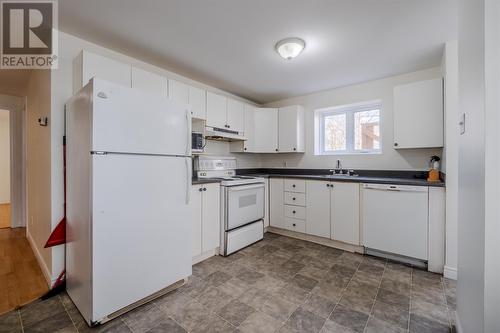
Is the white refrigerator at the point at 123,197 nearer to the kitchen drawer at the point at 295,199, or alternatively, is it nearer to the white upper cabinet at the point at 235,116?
the white upper cabinet at the point at 235,116

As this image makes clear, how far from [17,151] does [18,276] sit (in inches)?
106

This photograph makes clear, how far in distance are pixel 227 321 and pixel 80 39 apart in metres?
2.80

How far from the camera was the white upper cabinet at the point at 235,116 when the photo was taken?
3.27 meters

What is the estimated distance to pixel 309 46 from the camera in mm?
2223

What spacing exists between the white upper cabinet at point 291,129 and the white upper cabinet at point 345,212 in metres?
1.07

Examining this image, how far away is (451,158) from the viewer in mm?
2059

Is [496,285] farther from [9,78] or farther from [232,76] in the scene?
[9,78]

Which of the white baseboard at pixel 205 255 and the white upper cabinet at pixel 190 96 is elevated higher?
the white upper cabinet at pixel 190 96

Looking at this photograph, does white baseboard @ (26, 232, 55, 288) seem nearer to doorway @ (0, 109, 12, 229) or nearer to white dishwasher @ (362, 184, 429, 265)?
white dishwasher @ (362, 184, 429, 265)

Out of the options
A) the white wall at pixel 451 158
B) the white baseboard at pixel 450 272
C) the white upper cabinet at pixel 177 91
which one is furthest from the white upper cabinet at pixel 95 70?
the white baseboard at pixel 450 272

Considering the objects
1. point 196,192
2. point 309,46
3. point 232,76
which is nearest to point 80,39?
point 232,76

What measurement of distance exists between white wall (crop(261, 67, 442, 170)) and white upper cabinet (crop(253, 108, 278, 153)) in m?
0.44

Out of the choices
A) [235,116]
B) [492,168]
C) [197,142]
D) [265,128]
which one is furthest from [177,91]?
[492,168]

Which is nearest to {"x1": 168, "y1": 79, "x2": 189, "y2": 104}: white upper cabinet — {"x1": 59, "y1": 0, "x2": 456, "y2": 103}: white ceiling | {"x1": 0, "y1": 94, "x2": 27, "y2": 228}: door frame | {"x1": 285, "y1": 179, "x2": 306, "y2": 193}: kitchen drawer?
{"x1": 59, "y1": 0, "x2": 456, "y2": 103}: white ceiling
